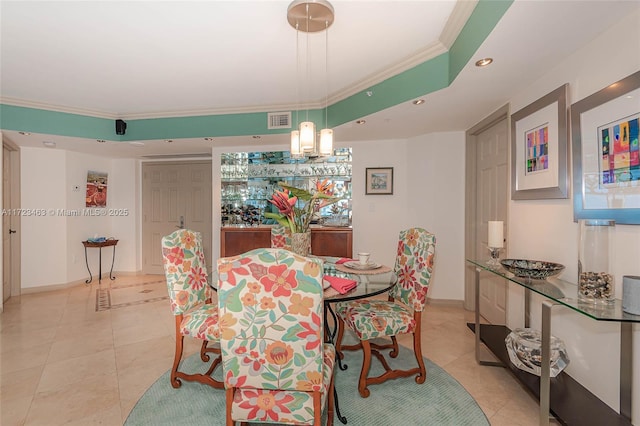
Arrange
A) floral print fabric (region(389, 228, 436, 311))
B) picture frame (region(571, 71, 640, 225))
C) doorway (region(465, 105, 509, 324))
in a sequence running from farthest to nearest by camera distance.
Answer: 1. doorway (region(465, 105, 509, 324))
2. floral print fabric (region(389, 228, 436, 311))
3. picture frame (region(571, 71, 640, 225))

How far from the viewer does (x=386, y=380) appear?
2.10 metres

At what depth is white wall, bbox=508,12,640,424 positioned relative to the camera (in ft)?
4.86

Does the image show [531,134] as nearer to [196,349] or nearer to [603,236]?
[603,236]

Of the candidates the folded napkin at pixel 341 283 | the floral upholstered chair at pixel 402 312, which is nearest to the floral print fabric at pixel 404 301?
the floral upholstered chair at pixel 402 312

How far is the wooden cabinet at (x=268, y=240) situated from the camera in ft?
13.3

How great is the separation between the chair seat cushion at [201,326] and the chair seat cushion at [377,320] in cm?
90

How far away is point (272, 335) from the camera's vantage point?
1.23m

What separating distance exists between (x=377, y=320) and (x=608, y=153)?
1.60 metres

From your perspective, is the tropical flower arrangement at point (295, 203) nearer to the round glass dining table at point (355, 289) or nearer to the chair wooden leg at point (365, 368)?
the round glass dining table at point (355, 289)

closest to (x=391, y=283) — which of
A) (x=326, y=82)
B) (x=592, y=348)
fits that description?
(x=592, y=348)

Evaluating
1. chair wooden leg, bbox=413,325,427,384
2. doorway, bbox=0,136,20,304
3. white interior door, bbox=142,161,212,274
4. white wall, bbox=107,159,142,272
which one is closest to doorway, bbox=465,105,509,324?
chair wooden leg, bbox=413,325,427,384

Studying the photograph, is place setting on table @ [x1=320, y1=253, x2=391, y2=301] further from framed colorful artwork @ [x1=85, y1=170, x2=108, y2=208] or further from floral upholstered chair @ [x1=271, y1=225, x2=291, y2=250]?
framed colorful artwork @ [x1=85, y1=170, x2=108, y2=208]

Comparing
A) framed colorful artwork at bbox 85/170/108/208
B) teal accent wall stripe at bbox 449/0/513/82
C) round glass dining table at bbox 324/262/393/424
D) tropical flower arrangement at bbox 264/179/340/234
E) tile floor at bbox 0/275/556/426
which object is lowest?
tile floor at bbox 0/275/556/426

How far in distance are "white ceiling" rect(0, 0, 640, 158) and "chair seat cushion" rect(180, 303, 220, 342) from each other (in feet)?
6.67
